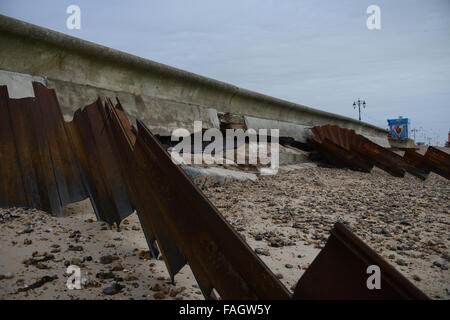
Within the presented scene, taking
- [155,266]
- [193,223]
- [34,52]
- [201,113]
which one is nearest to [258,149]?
[201,113]

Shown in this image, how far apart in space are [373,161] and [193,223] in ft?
17.8

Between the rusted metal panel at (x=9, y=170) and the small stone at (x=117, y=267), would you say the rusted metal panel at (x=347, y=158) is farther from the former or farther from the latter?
the rusted metal panel at (x=9, y=170)

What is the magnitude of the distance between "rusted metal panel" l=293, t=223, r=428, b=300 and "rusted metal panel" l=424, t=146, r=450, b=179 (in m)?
5.42

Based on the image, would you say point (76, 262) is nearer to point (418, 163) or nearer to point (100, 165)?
point (100, 165)

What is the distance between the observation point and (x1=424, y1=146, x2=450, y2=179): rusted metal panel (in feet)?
16.5

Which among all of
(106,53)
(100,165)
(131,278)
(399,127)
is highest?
(106,53)

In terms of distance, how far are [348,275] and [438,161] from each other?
5.58m

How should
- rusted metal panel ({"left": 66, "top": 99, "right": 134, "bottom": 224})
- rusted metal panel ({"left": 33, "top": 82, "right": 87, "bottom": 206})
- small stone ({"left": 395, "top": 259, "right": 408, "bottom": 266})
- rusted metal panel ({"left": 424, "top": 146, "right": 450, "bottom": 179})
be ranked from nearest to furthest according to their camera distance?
1. small stone ({"left": 395, "top": 259, "right": 408, "bottom": 266})
2. rusted metal panel ({"left": 66, "top": 99, "right": 134, "bottom": 224})
3. rusted metal panel ({"left": 33, "top": 82, "right": 87, "bottom": 206})
4. rusted metal panel ({"left": 424, "top": 146, "right": 450, "bottom": 179})

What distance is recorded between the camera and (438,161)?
5133mm

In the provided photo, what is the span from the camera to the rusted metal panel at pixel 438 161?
503cm

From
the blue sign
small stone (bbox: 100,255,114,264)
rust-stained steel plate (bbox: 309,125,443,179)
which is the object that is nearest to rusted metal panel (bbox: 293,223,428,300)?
small stone (bbox: 100,255,114,264)

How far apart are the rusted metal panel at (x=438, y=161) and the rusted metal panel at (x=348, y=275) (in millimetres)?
5423

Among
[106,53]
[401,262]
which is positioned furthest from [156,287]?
[106,53]

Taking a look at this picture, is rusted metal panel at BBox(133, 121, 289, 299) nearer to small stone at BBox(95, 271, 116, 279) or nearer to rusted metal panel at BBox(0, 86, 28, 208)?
small stone at BBox(95, 271, 116, 279)
